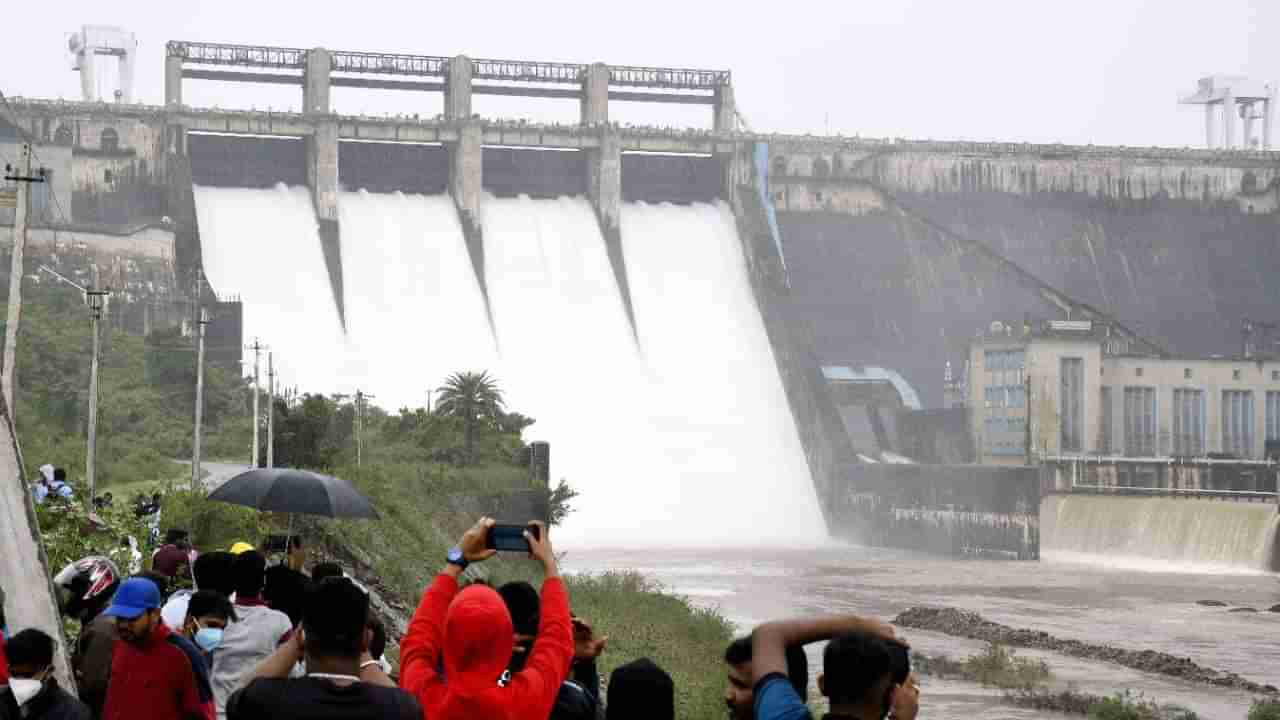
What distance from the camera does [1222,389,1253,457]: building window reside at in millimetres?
56688

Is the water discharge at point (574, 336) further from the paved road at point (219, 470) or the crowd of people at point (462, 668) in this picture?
the crowd of people at point (462, 668)

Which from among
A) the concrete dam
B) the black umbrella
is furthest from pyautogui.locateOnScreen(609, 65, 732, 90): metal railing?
the black umbrella

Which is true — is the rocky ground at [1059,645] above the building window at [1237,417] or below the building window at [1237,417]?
below

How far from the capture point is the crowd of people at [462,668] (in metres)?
4.41

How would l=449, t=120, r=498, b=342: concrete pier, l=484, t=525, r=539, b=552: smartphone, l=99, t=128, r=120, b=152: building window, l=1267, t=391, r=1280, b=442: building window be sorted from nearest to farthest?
l=484, t=525, r=539, b=552: smartphone
l=1267, t=391, r=1280, b=442: building window
l=99, t=128, r=120, b=152: building window
l=449, t=120, r=498, b=342: concrete pier

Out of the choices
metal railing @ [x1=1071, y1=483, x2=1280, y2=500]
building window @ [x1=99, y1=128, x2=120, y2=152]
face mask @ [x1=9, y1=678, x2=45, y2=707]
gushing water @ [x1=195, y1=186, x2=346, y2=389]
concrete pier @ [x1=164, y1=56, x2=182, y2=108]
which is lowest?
metal railing @ [x1=1071, y1=483, x2=1280, y2=500]

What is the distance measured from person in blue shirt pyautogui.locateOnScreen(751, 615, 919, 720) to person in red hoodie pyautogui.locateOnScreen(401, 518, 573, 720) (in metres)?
0.61

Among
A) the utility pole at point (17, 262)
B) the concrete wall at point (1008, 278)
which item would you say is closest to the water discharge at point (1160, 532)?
the concrete wall at point (1008, 278)

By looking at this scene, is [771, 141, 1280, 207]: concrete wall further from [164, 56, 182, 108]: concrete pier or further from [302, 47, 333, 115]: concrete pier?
[164, 56, 182, 108]: concrete pier

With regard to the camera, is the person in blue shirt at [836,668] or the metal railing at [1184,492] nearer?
the person in blue shirt at [836,668]

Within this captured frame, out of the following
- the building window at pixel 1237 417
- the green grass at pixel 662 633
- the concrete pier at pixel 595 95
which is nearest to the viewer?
the green grass at pixel 662 633

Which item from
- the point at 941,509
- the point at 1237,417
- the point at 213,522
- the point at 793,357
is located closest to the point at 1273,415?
the point at 1237,417

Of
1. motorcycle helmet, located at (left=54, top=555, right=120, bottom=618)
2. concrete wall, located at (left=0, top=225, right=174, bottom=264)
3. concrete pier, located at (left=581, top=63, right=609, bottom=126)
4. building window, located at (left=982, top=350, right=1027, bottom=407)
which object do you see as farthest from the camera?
concrete pier, located at (left=581, top=63, right=609, bottom=126)

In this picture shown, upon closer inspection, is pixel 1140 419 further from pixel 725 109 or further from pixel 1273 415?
pixel 725 109
